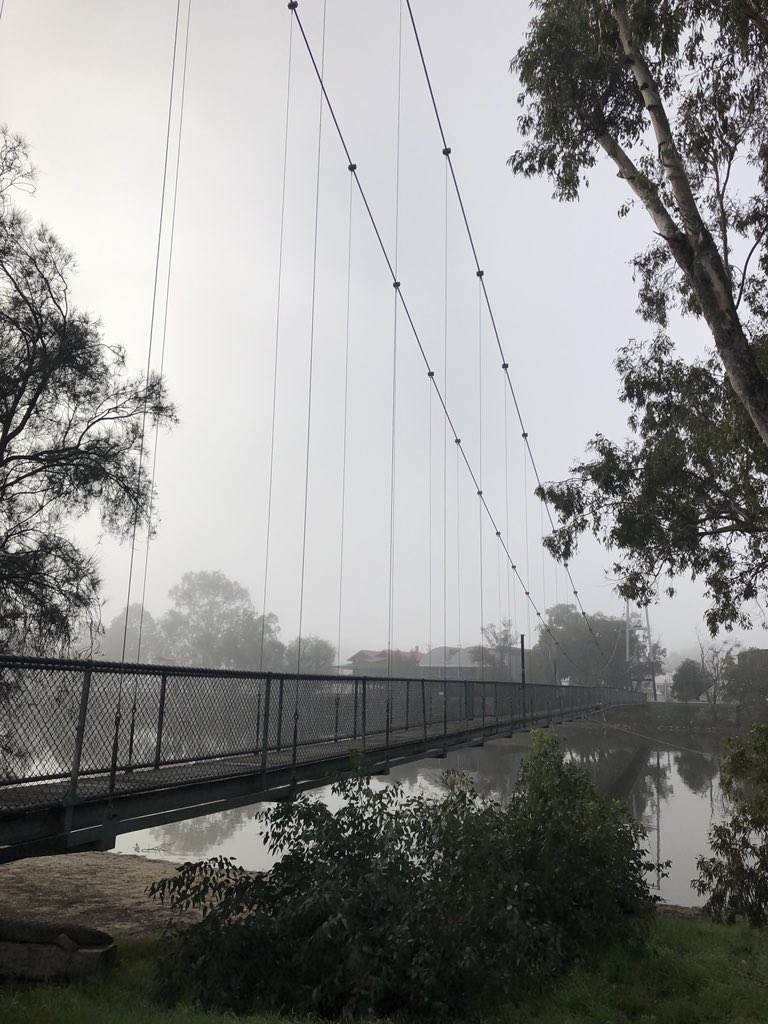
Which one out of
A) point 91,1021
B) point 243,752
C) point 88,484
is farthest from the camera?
point 88,484

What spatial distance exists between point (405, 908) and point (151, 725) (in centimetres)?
207

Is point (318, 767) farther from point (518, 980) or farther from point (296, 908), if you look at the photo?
point (518, 980)

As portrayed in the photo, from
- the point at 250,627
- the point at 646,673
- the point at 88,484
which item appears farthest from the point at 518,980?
the point at 646,673

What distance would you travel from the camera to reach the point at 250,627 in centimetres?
4875

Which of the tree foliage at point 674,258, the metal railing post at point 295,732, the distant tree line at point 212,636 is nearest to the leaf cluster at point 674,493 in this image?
the tree foliage at point 674,258

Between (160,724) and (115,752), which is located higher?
(160,724)

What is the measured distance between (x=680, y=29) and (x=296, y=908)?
880 cm

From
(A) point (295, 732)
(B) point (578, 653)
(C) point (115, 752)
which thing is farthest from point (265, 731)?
(B) point (578, 653)

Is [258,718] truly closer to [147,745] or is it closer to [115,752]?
[147,745]

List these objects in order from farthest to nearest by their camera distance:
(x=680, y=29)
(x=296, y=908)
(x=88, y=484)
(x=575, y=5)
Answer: (x=575, y=5), (x=88, y=484), (x=680, y=29), (x=296, y=908)

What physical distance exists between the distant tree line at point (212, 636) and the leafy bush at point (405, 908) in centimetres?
3187

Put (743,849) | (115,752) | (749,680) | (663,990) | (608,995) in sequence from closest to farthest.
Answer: (115,752)
(608,995)
(663,990)
(743,849)
(749,680)

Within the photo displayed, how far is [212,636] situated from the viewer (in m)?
51.7

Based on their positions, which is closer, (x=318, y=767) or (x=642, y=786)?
(x=318, y=767)
